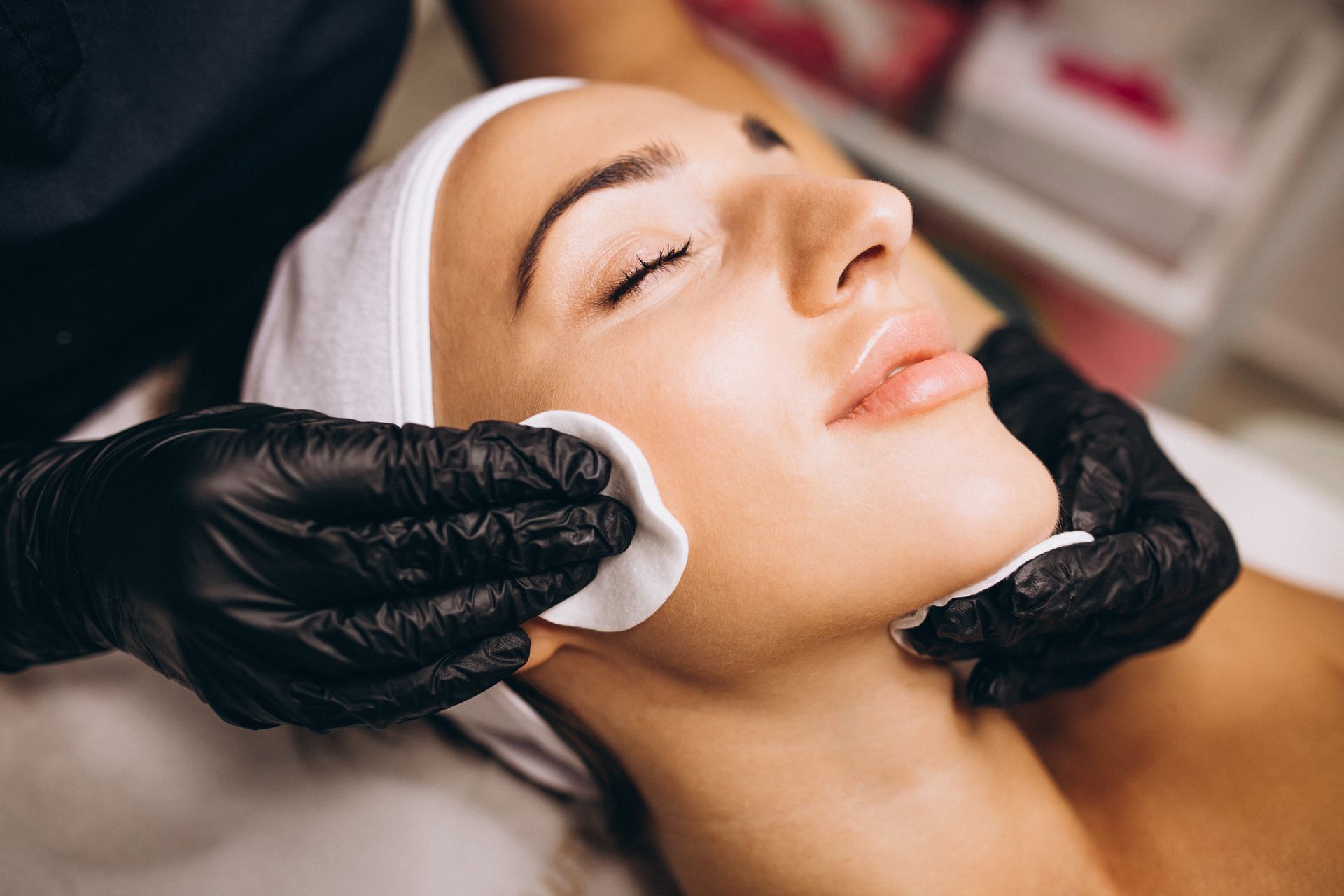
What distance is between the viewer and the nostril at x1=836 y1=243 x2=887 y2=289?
0.73 meters

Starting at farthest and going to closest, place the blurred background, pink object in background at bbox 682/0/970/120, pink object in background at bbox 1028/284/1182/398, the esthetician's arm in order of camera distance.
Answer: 1. pink object in background at bbox 1028/284/1182/398
2. pink object in background at bbox 682/0/970/120
3. the blurred background
4. the esthetician's arm

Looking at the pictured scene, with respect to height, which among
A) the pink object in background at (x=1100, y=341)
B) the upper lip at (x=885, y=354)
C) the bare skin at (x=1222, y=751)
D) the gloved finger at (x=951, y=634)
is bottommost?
the pink object in background at (x=1100, y=341)

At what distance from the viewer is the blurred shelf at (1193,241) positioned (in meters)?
1.68

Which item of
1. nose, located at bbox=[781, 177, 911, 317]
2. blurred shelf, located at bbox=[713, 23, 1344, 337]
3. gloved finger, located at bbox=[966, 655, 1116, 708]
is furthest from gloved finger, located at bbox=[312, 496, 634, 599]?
blurred shelf, located at bbox=[713, 23, 1344, 337]

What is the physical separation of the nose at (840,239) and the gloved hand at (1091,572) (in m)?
0.31

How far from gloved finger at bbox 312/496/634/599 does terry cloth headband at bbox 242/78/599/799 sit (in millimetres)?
168

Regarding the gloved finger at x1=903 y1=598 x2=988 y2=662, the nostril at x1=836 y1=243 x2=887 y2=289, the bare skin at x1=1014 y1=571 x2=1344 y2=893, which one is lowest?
the bare skin at x1=1014 y1=571 x2=1344 y2=893

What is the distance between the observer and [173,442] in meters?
0.67

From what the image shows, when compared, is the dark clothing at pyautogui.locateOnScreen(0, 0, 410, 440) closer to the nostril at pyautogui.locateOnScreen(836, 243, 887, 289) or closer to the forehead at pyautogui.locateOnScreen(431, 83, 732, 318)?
the forehead at pyautogui.locateOnScreen(431, 83, 732, 318)

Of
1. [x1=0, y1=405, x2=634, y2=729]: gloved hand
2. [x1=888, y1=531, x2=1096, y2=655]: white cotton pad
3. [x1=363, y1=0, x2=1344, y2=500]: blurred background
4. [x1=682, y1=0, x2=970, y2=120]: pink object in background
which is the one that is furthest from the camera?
[x1=682, y1=0, x2=970, y2=120]: pink object in background

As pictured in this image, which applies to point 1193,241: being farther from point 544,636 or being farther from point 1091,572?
point 544,636

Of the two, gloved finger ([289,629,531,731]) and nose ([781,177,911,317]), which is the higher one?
nose ([781,177,911,317])

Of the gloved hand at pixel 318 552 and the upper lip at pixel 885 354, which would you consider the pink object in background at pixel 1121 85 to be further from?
the gloved hand at pixel 318 552

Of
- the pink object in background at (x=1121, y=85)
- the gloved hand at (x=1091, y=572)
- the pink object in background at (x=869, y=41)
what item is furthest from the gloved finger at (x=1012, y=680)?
the pink object in background at (x=869, y=41)
